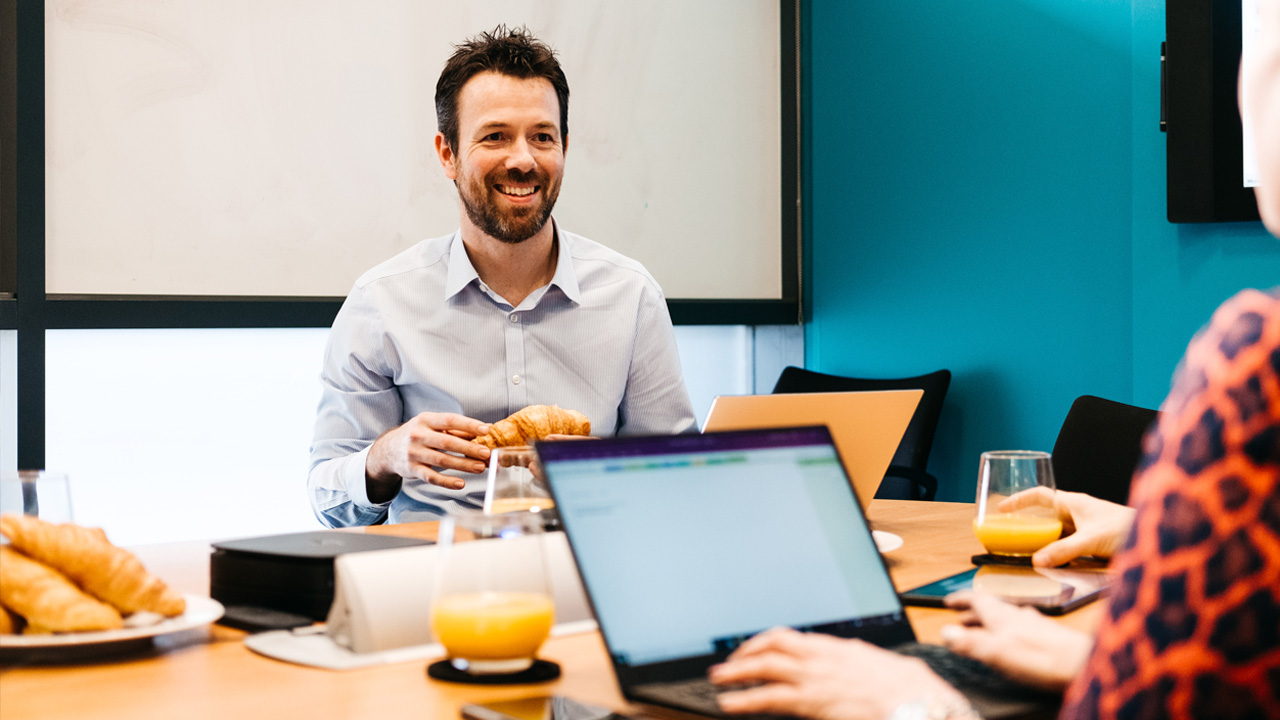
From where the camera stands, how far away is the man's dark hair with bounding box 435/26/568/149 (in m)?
2.52

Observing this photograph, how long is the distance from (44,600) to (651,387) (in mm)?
1654

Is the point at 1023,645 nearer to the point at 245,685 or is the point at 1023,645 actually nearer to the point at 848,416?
the point at 245,685

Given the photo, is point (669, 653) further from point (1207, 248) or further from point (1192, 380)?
point (1207, 248)

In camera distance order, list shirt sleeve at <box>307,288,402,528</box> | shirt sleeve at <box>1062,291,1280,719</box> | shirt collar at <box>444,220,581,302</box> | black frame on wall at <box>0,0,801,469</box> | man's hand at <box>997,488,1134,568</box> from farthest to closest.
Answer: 1. black frame on wall at <box>0,0,801,469</box>
2. shirt collar at <box>444,220,581,302</box>
3. shirt sleeve at <box>307,288,402,528</box>
4. man's hand at <box>997,488,1134,568</box>
5. shirt sleeve at <box>1062,291,1280,719</box>

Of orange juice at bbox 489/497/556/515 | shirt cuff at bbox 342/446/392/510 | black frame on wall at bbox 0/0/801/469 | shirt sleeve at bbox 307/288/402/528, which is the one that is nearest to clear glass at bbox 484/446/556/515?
orange juice at bbox 489/497/556/515

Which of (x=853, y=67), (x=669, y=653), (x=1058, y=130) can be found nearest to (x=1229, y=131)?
(x=1058, y=130)

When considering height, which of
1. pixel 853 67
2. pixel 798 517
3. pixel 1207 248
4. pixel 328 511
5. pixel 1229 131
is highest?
pixel 853 67

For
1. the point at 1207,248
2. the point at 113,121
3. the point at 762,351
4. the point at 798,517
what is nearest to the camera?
the point at 798,517

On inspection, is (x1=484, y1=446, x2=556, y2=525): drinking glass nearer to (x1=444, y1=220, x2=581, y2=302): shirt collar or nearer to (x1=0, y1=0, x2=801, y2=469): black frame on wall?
(x1=444, y1=220, x2=581, y2=302): shirt collar

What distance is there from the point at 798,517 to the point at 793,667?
215mm

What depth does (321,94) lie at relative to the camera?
3387 mm

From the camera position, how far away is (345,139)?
3.44 meters

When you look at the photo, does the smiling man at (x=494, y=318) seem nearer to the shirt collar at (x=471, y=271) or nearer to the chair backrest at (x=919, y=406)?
the shirt collar at (x=471, y=271)

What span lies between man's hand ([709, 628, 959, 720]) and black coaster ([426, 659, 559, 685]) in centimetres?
20
